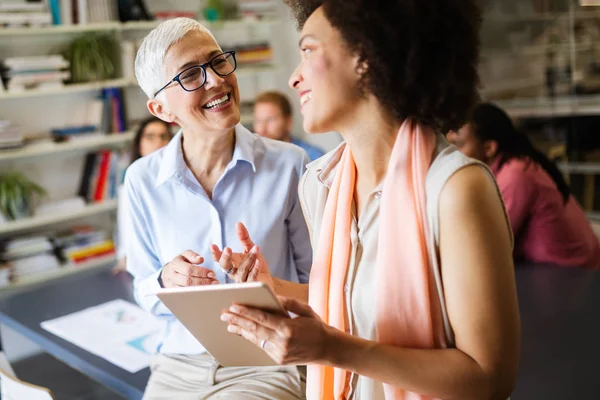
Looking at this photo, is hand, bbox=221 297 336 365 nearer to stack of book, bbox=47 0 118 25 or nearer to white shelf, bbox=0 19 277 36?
white shelf, bbox=0 19 277 36

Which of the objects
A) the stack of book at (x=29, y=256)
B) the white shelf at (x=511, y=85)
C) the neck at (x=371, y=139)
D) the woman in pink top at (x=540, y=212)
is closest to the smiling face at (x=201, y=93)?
the neck at (x=371, y=139)

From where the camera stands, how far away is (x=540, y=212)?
2709 mm

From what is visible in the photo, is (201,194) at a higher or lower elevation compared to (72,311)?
higher

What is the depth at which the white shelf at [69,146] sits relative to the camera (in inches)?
150

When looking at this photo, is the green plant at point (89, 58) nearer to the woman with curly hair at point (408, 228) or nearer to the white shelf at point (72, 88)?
the white shelf at point (72, 88)

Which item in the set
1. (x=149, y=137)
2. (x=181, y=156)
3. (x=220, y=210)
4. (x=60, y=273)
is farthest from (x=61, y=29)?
(x=220, y=210)

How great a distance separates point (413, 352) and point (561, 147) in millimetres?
4218

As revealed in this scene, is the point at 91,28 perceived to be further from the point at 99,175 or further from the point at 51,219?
the point at 51,219

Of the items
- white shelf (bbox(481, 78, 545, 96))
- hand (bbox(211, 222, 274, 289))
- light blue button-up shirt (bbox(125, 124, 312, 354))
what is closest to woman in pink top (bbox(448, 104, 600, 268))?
light blue button-up shirt (bbox(125, 124, 312, 354))

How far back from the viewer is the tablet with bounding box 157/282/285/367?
102cm

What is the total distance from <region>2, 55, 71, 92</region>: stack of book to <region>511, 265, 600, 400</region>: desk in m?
2.97

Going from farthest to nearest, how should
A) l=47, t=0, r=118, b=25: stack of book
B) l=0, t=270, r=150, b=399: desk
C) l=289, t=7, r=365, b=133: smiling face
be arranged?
l=47, t=0, r=118, b=25: stack of book
l=0, t=270, r=150, b=399: desk
l=289, t=7, r=365, b=133: smiling face

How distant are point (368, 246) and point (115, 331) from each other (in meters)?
1.30

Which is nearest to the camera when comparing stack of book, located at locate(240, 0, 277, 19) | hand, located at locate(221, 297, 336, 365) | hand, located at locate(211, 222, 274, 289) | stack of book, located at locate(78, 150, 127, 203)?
hand, located at locate(221, 297, 336, 365)
